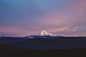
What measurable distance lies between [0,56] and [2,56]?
32 centimetres

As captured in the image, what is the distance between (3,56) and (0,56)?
1.61ft

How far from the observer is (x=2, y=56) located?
11.3 metres

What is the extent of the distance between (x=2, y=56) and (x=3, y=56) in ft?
0.56

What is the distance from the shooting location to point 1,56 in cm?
1133

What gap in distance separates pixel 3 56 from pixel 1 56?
0.33 metres

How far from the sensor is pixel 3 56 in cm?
1130

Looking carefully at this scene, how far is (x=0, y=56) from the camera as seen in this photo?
11336 mm

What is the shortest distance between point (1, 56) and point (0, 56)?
16 centimetres
